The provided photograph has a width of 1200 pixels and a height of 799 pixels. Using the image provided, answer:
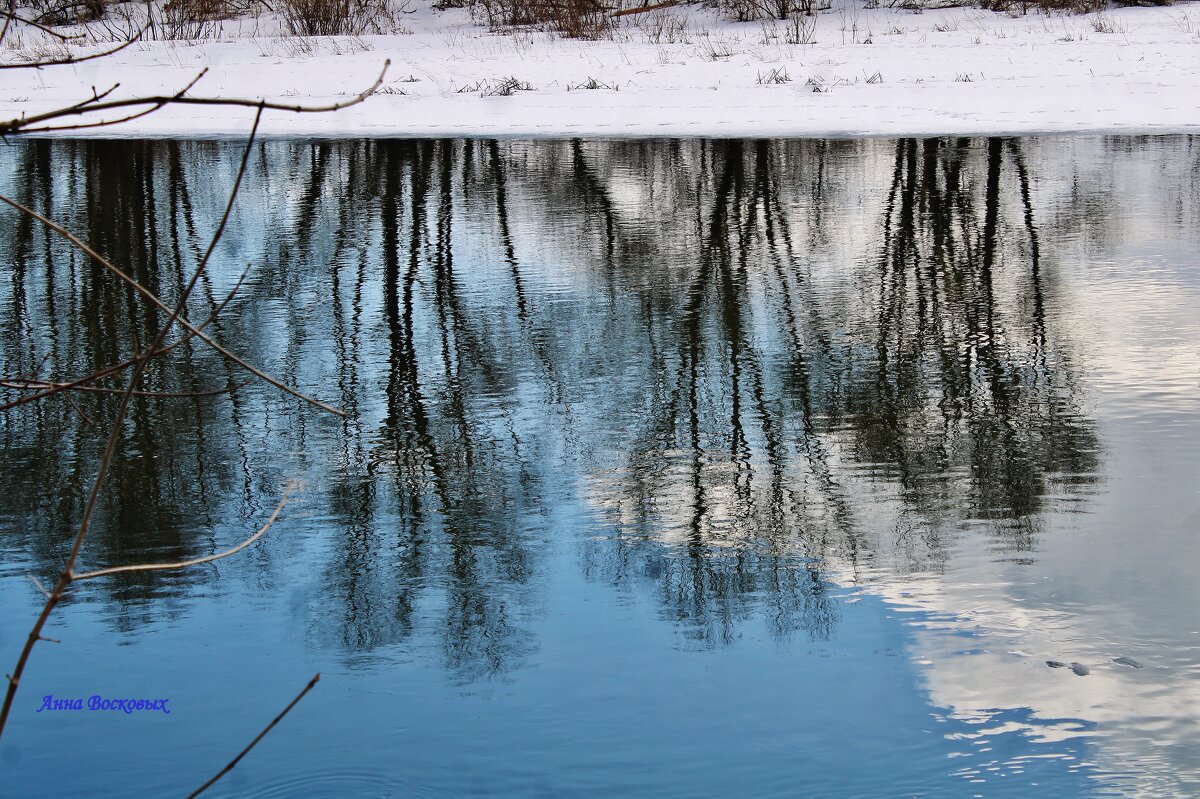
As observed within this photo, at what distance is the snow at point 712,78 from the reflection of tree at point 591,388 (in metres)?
5.98

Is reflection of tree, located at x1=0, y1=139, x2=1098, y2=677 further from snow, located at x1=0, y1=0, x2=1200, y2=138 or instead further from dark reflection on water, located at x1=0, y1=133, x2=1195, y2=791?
Result: snow, located at x1=0, y1=0, x2=1200, y2=138

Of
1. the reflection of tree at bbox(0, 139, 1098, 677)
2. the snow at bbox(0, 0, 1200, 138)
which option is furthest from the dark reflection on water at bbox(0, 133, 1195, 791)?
the snow at bbox(0, 0, 1200, 138)

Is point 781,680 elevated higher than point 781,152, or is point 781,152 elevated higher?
point 781,152

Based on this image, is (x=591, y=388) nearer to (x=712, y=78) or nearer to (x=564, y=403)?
(x=564, y=403)

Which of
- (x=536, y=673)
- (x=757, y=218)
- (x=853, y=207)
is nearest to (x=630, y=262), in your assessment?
(x=757, y=218)

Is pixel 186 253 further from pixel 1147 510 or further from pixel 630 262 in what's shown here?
pixel 1147 510

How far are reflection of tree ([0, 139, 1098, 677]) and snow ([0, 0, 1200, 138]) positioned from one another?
5979mm

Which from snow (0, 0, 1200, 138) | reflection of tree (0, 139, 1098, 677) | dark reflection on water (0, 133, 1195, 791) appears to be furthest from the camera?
snow (0, 0, 1200, 138)

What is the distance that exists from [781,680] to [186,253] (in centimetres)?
849

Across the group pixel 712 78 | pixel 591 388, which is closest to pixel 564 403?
pixel 591 388

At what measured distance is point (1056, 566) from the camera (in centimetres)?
523

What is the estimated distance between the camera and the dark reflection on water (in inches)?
210

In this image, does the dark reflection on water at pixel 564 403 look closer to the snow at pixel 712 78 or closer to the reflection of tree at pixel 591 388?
the reflection of tree at pixel 591 388

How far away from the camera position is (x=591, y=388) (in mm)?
7770
